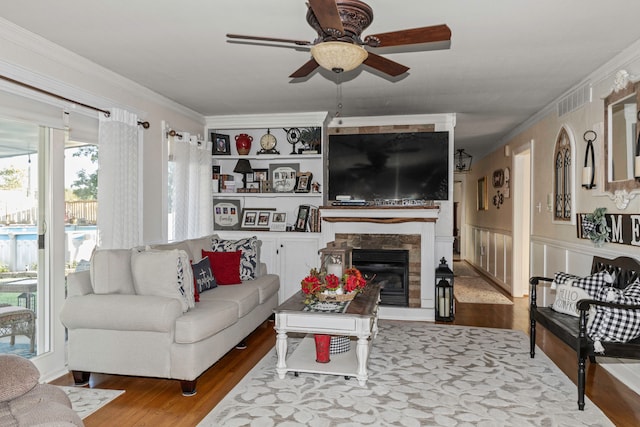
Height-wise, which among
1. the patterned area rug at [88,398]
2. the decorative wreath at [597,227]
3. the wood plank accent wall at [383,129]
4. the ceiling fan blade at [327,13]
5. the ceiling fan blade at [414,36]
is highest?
the wood plank accent wall at [383,129]

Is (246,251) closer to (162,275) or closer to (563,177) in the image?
(162,275)

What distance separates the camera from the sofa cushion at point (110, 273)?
→ 3223mm

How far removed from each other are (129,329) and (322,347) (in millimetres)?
1379

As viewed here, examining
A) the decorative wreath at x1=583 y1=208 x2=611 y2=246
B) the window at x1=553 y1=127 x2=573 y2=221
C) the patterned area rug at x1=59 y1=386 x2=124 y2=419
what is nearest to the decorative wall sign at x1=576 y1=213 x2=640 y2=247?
the decorative wreath at x1=583 y1=208 x2=611 y2=246

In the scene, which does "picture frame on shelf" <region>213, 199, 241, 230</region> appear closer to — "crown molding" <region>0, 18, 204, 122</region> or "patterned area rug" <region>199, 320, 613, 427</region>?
"crown molding" <region>0, 18, 204, 122</region>

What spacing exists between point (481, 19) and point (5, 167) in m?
3.37

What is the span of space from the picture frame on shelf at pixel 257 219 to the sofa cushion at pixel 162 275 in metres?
2.69

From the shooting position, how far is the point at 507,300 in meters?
6.28

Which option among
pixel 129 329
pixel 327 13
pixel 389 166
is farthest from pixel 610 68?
pixel 129 329

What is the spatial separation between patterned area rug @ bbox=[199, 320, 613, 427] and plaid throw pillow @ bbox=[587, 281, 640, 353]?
47 centimetres

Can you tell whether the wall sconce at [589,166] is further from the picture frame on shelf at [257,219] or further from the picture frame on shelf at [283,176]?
the picture frame on shelf at [257,219]

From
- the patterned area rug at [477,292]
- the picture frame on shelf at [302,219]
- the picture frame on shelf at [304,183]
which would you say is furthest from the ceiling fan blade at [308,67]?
the patterned area rug at [477,292]

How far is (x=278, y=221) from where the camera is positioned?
5934mm

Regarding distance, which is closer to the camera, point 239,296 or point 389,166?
point 239,296
